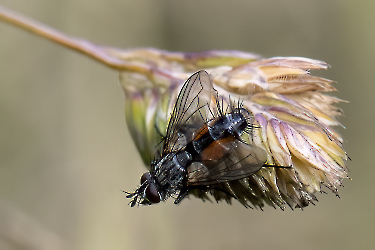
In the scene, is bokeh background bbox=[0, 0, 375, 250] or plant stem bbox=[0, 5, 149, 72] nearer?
plant stem bbox=[0, 5, 149, 72]

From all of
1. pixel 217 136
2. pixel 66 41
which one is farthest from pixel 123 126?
pixel 217 136

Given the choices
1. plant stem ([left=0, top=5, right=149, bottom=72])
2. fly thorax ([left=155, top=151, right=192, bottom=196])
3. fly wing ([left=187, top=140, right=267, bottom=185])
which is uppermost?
plant stem ([left=0, top=5, right=149, bottom=72])

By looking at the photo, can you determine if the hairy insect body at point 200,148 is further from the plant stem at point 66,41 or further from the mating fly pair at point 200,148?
the plant stem at point 66,41

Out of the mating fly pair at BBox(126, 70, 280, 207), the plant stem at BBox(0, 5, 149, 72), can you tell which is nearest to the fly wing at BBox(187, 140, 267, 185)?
the mating fly pair at BBox(126, 70, 280, 207)

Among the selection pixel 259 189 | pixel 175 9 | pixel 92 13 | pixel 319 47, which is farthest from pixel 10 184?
pixel 319 47

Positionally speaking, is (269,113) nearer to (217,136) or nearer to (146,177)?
(217,136)

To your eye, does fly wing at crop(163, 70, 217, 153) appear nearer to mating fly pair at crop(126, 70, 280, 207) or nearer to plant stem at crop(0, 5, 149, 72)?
mating fly pair at crop(126, 70, 280, 207)

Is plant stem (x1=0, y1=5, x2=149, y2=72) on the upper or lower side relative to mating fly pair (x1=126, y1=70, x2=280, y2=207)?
upper

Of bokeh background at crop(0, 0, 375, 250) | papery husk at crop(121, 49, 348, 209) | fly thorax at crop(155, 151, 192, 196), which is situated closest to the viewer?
papery husk at crop(121, 49, 348, 209)
